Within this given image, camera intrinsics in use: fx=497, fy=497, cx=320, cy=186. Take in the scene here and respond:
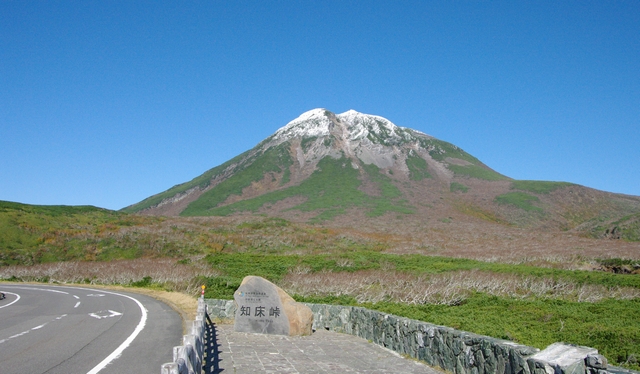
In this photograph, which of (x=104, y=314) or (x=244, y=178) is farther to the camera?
(x=244, y=178)

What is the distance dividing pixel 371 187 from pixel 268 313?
126409mm

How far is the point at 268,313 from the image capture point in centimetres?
1764

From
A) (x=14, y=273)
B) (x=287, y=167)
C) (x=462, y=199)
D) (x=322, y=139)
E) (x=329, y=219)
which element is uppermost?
(x=322, y=139)

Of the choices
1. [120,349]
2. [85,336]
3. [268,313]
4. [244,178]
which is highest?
[244,178]

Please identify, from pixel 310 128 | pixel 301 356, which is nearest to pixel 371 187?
pixel 310 128

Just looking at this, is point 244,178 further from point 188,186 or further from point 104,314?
point 104,314

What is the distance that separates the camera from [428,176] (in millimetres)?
158125

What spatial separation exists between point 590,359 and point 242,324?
12827mm

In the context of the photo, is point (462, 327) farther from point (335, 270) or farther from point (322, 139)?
point (322, 139)

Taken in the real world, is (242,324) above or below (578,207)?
below

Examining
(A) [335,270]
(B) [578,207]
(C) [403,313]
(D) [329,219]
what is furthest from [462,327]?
(B) [578,207]

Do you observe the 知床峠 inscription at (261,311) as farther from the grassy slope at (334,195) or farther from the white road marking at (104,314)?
the grassy slope at (334,195)

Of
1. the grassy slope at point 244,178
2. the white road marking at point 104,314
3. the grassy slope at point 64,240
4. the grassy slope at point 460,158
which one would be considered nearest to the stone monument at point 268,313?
the white road marking at point 104,314

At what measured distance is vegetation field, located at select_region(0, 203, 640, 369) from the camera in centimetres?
1540
